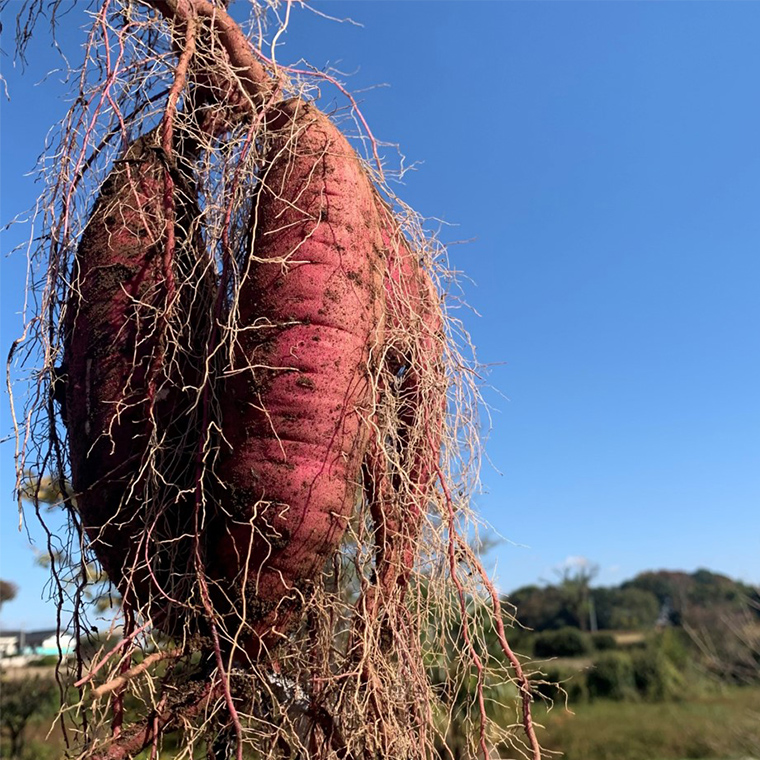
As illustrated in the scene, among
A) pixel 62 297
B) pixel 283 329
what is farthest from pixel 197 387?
pixel 62 297

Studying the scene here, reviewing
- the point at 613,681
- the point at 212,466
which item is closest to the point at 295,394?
the point at 212,466

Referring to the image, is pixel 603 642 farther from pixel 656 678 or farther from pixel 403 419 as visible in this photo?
pixel 403 419

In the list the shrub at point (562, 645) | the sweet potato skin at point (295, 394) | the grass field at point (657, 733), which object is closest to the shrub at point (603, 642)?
the shrub at point (562, 645)

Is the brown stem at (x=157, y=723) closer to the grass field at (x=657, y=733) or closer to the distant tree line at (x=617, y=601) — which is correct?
the grass field at (x=657, y=733)

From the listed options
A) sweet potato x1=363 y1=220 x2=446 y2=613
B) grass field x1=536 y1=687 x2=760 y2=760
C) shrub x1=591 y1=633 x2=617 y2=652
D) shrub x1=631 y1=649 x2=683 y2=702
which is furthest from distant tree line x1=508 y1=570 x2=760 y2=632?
sweet potato x1=363 y1=220 x2=446 y2=613

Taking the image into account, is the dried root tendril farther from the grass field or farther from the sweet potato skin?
the grass field

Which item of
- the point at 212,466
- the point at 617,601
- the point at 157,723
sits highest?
the point at 212,466

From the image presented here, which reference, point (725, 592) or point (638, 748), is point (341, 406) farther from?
point (725, 592)
